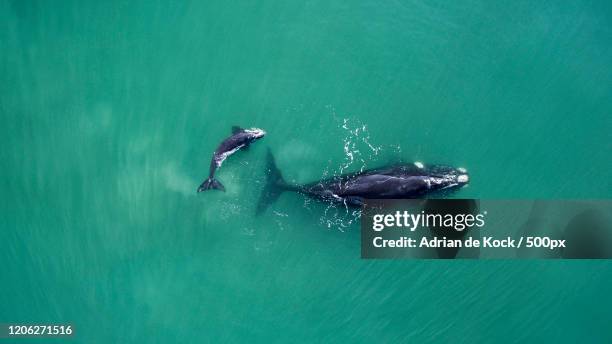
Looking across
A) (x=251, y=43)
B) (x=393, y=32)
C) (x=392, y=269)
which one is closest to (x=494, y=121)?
(x=393, y=32)

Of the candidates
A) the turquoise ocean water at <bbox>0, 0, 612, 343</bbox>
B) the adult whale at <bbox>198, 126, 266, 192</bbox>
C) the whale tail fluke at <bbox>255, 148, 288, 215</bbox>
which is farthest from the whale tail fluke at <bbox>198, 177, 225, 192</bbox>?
the whale tail fluke at <bbox>255, 148, 288, 215</bbox>

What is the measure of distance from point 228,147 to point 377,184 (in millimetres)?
2906

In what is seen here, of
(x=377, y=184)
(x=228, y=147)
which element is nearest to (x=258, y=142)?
(x=228, y=147)

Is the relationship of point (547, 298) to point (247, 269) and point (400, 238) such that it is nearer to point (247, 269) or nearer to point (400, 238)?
point (400, 238)

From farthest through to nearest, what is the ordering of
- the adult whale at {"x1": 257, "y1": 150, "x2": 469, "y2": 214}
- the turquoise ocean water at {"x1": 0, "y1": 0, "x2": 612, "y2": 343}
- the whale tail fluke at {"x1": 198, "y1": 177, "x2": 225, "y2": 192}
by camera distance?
the whale tail fluke at {"x1": 198, "y1": 177, "x2": 225, "y2": 192}, the turquoise ocean water at {"x1": 0, "y1": 0, "x2": 612, "y2": 343}, the adult whale at {"x1": 257, "y1": 150, "x2": 469, "y2": 214}

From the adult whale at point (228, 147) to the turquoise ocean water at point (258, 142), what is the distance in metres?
0.16

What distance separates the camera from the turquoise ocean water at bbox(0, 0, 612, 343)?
11.5m

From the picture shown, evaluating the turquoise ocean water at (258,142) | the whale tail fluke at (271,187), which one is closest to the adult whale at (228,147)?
the turquoise ocean water at (258,142)

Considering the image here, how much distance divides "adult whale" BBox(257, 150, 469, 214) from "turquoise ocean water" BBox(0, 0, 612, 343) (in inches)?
7.2

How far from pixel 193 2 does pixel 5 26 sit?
3.64 meters

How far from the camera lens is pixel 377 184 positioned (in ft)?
37.2

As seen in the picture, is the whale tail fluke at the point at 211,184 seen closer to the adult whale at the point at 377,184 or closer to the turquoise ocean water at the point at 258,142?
the turquoise ocean water at the point at 258,142

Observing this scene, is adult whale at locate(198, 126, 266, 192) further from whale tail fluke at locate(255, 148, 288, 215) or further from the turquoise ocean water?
whale tail fluke at locate(255, 148, 288, 215)

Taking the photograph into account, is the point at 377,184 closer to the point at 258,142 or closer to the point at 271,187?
the point at 271,187
